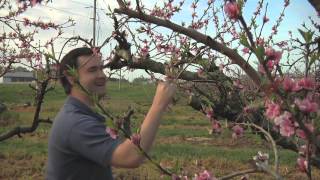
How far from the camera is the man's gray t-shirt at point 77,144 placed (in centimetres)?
236

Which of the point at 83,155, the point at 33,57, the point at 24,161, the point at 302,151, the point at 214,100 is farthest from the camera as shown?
the point at 24,161

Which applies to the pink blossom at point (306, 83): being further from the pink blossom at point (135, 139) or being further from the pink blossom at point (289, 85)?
the pink blossom at point (135, 139)

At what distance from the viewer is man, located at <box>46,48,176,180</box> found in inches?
84.4

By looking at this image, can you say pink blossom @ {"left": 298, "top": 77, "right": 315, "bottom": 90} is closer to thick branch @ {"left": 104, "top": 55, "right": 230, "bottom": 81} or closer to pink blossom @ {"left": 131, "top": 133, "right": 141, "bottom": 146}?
pink blossom @ {"left": 131, "top": 133, "right": 141, "bottom": 146}

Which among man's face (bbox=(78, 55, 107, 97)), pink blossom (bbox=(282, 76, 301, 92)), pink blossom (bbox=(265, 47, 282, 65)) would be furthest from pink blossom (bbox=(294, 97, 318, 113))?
man's face (bbox=(78, 55, 107, 97))

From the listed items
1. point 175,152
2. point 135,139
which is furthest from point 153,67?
point 175,152

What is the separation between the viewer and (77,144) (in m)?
2.44

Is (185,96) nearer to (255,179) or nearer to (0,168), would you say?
(255,179)

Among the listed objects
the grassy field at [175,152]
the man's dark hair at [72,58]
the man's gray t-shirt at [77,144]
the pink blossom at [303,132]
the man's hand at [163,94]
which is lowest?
the grassy field at [175,152]

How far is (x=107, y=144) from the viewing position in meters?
2.29

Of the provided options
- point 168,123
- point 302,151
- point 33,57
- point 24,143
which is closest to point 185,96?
point 302,151

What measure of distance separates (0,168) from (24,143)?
11.7 feet

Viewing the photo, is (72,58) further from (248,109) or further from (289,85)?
(289,85)

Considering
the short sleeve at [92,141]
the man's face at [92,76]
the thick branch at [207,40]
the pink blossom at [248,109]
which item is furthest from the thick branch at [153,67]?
the thick branch at [207,40]
